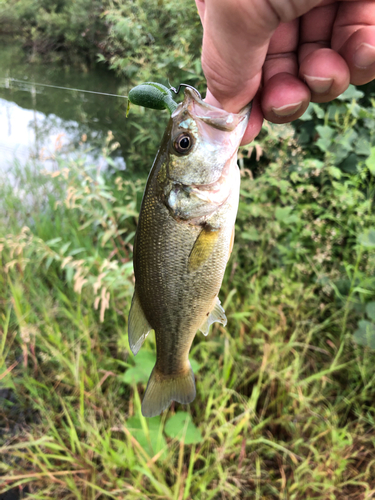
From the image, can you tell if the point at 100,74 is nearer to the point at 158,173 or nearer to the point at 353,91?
the point at 353,91

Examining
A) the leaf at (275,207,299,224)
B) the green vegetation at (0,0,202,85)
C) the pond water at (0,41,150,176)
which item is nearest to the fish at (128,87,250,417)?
the leaf at (275,207,299,224)

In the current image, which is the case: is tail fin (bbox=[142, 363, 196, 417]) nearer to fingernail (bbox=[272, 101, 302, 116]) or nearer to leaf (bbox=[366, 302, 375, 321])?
fingernail (bbox=[272, 101, 302, 116])

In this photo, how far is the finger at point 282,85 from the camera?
1294mm

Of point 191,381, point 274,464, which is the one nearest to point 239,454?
point 274,464

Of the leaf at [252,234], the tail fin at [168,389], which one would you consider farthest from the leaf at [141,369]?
the leaf at [252,234]

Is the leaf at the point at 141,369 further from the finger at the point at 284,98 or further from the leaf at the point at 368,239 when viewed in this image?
the finger at the point at 284,98

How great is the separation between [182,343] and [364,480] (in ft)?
5.39

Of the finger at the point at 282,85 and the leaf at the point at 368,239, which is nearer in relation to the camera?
the finger at the point at 282,85

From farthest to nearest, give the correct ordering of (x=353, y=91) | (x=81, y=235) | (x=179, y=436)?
1. (x=81, y=235)
2. (x=353, y=91)
3. (x=179, y=436)

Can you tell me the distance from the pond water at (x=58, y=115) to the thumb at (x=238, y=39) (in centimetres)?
378

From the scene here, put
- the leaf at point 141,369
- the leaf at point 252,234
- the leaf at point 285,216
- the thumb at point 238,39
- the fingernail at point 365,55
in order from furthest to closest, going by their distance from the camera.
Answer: the leaf at point 252,234 < the leaf at point 285,216 < the leaf at point 141,369 < the fingernail at point 365,55 < the thumb at point 238,39

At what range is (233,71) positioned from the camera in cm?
109

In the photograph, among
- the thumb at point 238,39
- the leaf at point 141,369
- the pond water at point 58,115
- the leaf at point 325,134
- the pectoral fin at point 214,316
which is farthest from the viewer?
the pond water at point 58,115

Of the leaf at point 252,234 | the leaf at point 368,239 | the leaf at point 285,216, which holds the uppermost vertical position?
the leaf at point 285,216
